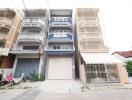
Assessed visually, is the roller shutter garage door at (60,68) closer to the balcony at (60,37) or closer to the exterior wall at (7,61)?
the balcony at (60,37)

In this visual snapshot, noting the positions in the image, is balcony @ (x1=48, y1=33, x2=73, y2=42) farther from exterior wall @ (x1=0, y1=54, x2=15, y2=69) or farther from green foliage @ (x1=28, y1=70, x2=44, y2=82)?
exterior wall @ (x1=0, y1=54, x2=15, y2=69)

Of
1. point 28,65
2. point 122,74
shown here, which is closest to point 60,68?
point 28,65

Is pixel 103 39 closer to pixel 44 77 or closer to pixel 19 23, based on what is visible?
pixel 44 77

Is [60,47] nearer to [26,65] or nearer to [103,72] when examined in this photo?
[26,65]

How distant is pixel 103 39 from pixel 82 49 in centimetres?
406

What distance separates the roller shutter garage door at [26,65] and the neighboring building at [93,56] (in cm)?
693

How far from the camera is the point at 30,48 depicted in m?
21.0

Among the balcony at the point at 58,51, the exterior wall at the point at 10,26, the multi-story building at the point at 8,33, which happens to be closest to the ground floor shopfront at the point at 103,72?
the balcony at the point at 58,51

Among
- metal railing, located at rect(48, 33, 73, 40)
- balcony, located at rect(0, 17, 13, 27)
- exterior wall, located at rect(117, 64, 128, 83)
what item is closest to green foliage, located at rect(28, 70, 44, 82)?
metal railing, located at rect(48, 33, 73, 40)

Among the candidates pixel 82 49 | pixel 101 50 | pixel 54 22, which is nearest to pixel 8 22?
pixel 54 22

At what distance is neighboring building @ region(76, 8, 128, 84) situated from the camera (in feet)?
49.9

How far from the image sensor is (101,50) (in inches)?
736

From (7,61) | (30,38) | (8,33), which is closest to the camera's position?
(7,61)

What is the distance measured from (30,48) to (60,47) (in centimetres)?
512
